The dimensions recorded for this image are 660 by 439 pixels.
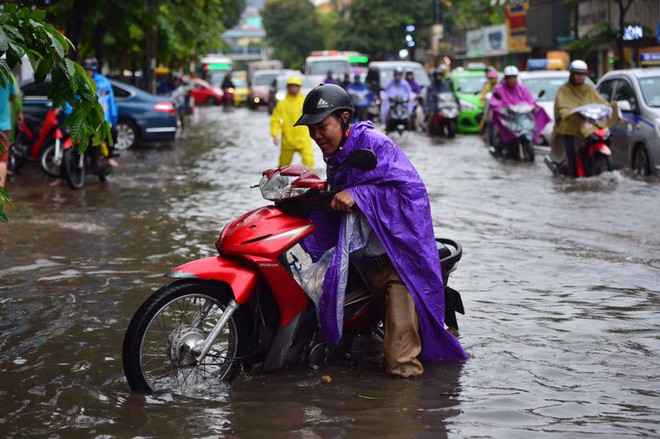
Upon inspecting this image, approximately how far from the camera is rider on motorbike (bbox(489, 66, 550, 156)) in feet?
65.4

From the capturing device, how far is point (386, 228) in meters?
5.85

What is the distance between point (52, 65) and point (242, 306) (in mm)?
1450

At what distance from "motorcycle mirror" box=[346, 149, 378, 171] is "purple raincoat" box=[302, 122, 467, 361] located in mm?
260

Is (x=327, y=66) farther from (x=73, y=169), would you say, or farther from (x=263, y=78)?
(x=73, y=169)

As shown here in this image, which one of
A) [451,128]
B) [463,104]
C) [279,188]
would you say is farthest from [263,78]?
[279,188]

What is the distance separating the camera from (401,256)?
5.91 meters

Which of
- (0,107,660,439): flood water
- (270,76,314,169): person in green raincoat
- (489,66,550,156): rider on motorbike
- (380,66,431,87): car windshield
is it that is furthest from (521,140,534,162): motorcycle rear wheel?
(380,66,431,87): car windshield

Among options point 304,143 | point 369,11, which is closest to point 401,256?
point 304,143

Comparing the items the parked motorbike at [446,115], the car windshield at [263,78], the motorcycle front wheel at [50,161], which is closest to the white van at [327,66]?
the car windshield at [263,78]

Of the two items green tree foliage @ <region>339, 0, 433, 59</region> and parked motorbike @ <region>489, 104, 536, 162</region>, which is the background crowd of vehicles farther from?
green tree foliage @ <region>339, 0, 433, 59</region>

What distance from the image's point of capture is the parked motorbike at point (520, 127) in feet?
65.0

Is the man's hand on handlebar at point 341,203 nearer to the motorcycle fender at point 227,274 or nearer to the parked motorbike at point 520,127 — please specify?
the motorcycle fender at point 227,274

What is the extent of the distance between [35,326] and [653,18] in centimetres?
3000

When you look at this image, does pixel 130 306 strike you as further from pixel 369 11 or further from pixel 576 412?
pixel 369 11
